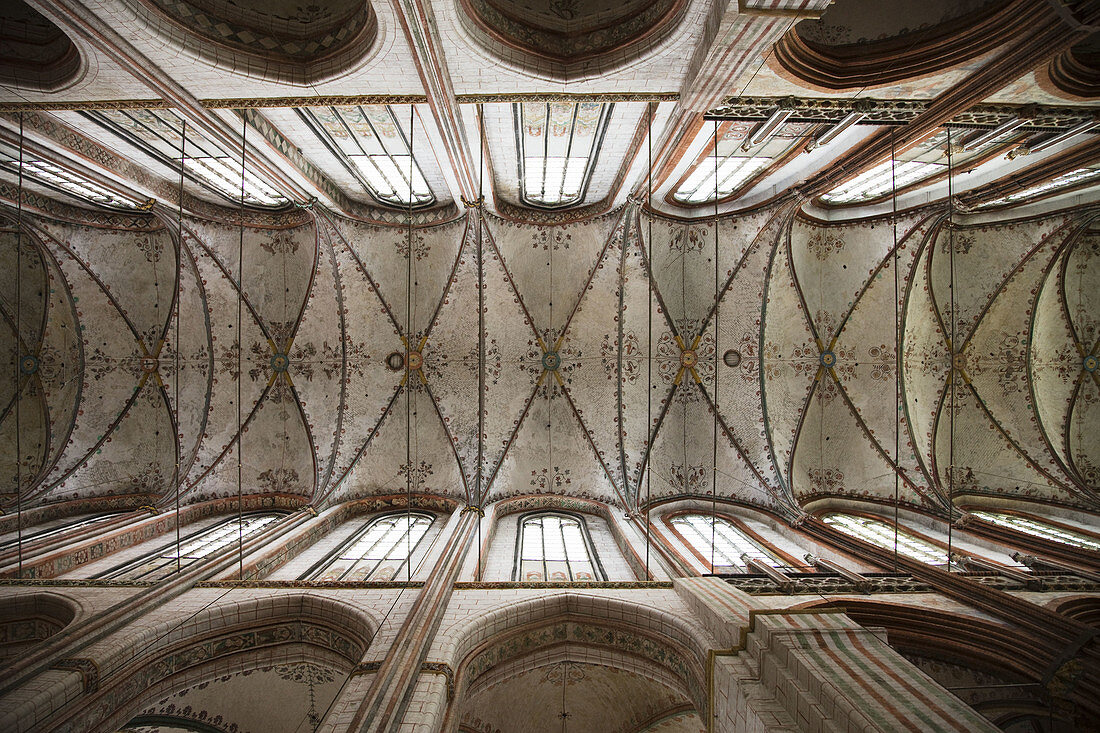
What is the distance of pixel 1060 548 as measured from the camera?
752cm

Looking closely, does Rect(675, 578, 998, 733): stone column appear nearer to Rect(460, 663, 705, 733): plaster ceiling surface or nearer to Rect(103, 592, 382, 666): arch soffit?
Rect(460, 663, 705, 733): plaster ceiling surface

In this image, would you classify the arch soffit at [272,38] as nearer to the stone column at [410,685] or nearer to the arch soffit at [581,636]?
the stone column at [410,685]

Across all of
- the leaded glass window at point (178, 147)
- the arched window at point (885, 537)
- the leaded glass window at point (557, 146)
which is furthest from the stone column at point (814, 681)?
the leaded glass window at point (178, 147)

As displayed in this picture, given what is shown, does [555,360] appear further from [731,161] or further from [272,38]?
[272,38]

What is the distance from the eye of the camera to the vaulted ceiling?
8.20 m

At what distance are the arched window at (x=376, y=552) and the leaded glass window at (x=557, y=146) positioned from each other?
6240mm

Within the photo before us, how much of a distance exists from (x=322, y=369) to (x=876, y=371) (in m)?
12.9

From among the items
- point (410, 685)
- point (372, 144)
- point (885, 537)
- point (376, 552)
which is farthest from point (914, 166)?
point (376, 552)

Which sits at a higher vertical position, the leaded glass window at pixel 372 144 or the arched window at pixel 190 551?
the leaded glass window at pixel 372 144

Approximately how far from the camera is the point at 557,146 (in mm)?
8461

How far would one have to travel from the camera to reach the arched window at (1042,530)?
8516 mm

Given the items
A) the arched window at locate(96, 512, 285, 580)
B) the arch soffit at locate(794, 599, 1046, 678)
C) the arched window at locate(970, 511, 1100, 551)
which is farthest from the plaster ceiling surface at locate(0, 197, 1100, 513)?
the arch soffit at locate(794, 599, 1046, 678)

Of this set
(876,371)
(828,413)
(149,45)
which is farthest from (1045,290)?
(149,45)

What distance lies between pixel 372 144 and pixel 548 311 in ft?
17.0
